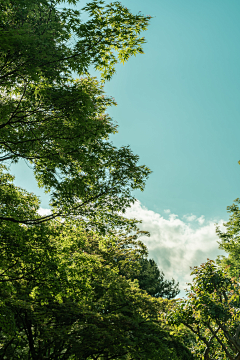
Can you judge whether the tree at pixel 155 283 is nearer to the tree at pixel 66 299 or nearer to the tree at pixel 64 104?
the tree at pixel 66 299

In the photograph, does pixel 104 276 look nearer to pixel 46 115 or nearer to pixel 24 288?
pixel 24 288

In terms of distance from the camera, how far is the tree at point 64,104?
452 cm

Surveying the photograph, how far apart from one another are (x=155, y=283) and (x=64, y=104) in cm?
2542

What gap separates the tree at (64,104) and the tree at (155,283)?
67.7 ft

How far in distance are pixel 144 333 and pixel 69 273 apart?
20.5ft

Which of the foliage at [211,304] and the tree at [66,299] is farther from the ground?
the tree at [66,299]

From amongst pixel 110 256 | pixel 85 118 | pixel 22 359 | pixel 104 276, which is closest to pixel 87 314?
pixel 104 276

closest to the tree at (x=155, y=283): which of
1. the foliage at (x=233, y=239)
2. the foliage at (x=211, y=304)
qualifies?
the foliage at (x=233, y=239)

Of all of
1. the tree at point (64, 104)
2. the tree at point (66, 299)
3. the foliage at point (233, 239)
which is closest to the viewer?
the tree at point (64, 104)

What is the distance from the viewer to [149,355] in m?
10.4

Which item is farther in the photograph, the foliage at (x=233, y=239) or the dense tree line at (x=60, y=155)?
the foliage at (x=233, y=239)

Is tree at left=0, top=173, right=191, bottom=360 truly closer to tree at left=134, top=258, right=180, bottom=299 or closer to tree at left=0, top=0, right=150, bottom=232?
tree at left=0, top=0, right=150, bottom=232

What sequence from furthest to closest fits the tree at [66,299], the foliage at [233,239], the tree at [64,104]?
the foliage at [233,239], the tree at [66,299], the tree at [64,104]

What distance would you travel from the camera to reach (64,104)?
5.39m
